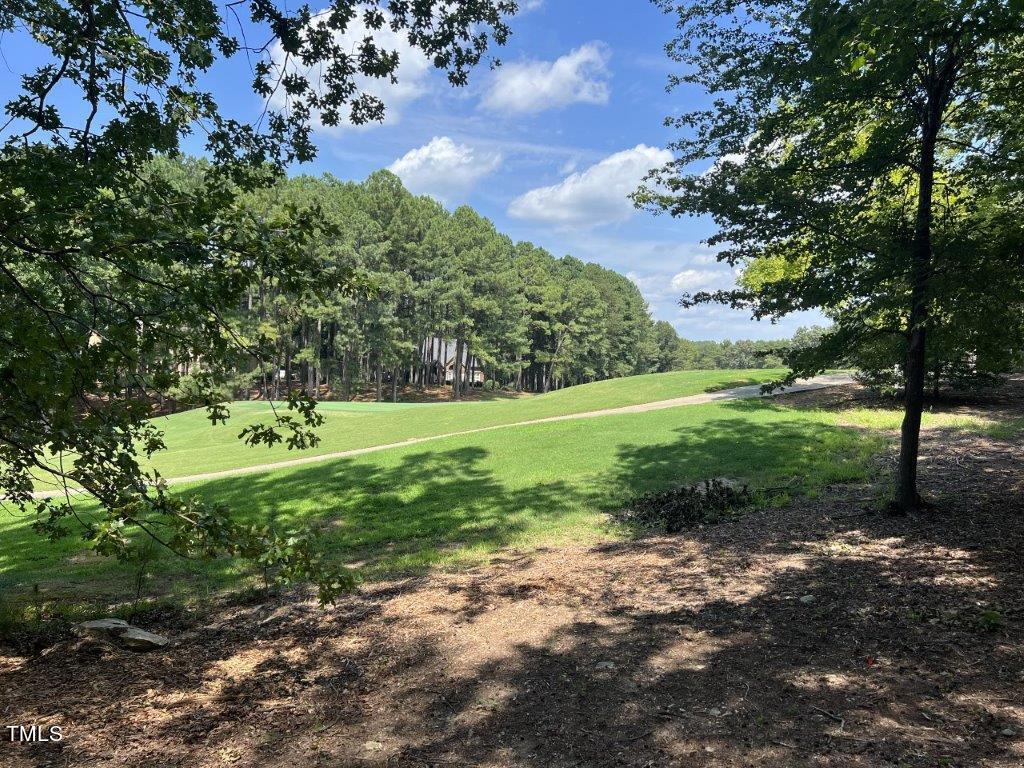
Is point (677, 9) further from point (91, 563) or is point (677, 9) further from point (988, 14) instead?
point (91, 563)

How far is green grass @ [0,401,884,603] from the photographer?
7.28m

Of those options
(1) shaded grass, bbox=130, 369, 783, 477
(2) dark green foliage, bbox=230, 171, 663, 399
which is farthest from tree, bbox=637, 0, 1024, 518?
(2) dark green foliage, bbox=230, 171, 663, 399

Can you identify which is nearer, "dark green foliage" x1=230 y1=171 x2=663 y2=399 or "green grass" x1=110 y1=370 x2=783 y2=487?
"green grass" x1=110 y1=370 x2=783 y2=487

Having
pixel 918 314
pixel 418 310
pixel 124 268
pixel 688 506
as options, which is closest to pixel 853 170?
pixel 918 314

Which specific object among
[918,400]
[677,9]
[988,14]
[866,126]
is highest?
[677,9]

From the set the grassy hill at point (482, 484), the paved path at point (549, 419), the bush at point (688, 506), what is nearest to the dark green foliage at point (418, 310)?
the paved path at point (549, 419)

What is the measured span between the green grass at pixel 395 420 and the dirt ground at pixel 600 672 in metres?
12.0

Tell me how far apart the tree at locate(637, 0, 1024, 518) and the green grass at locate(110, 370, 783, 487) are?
12769 millimetres

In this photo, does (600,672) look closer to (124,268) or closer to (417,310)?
(124,268)

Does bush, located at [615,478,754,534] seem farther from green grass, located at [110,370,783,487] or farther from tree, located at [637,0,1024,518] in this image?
green grass, located at [110,370,783,487]

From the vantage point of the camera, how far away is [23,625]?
188 inches

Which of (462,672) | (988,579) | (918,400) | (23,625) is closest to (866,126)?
(918,400)

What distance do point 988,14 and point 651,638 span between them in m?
4.65

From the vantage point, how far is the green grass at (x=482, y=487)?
23.9 ft
